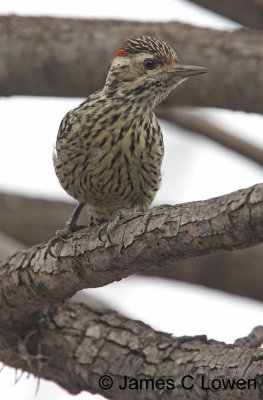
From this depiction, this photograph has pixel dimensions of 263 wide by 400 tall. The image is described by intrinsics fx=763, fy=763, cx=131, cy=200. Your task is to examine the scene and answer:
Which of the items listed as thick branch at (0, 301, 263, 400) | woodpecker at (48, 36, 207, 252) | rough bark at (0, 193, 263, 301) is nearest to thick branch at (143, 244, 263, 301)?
rough bark at (0, 193, 263, 301)

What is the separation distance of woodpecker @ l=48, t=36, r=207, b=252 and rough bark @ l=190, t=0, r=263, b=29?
1.00m

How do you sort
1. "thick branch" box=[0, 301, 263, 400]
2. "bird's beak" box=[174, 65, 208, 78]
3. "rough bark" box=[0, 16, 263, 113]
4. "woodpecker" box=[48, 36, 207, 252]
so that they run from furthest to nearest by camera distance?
"rough bark" box=[0, 16, 263, 113] < "bird's beak" box=[174, 65, 208, 78] < "woodpecker" box=[48, 36, 207, 252] < "thick branch" box=[0, 301, 263, 400]

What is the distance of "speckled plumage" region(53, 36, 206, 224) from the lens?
534 centimetres

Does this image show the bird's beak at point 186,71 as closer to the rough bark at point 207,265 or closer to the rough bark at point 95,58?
the rough bark at point 95,58

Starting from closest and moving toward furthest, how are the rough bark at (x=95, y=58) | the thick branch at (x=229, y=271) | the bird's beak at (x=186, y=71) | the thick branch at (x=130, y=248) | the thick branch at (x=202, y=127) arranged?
the thick branch at (x=130, y=248)
the bird's beak at (x=186, y=71)
the rough bark at (x=95, y=58)
the thick branch at (x=229, y=271)
the thick branch at (x=202, y=127)

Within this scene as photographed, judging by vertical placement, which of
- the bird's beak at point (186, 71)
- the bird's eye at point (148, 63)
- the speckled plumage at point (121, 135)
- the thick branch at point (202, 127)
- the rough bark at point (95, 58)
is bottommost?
the speckled plumage at point (121, 135)

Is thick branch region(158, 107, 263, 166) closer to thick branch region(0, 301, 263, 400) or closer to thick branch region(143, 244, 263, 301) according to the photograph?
thick branch region(143, 244, 263, 301)

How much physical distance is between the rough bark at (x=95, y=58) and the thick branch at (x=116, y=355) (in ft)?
6.21

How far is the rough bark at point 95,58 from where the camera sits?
19.9ft

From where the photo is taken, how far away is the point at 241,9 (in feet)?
20.8

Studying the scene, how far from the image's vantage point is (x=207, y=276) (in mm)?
7121

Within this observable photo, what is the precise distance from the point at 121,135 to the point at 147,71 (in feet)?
1.89

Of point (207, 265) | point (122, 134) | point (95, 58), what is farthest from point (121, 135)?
point (207, 265)

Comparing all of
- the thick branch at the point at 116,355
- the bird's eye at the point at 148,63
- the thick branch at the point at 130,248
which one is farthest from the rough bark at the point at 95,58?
the thick branch at the point at 116,355
